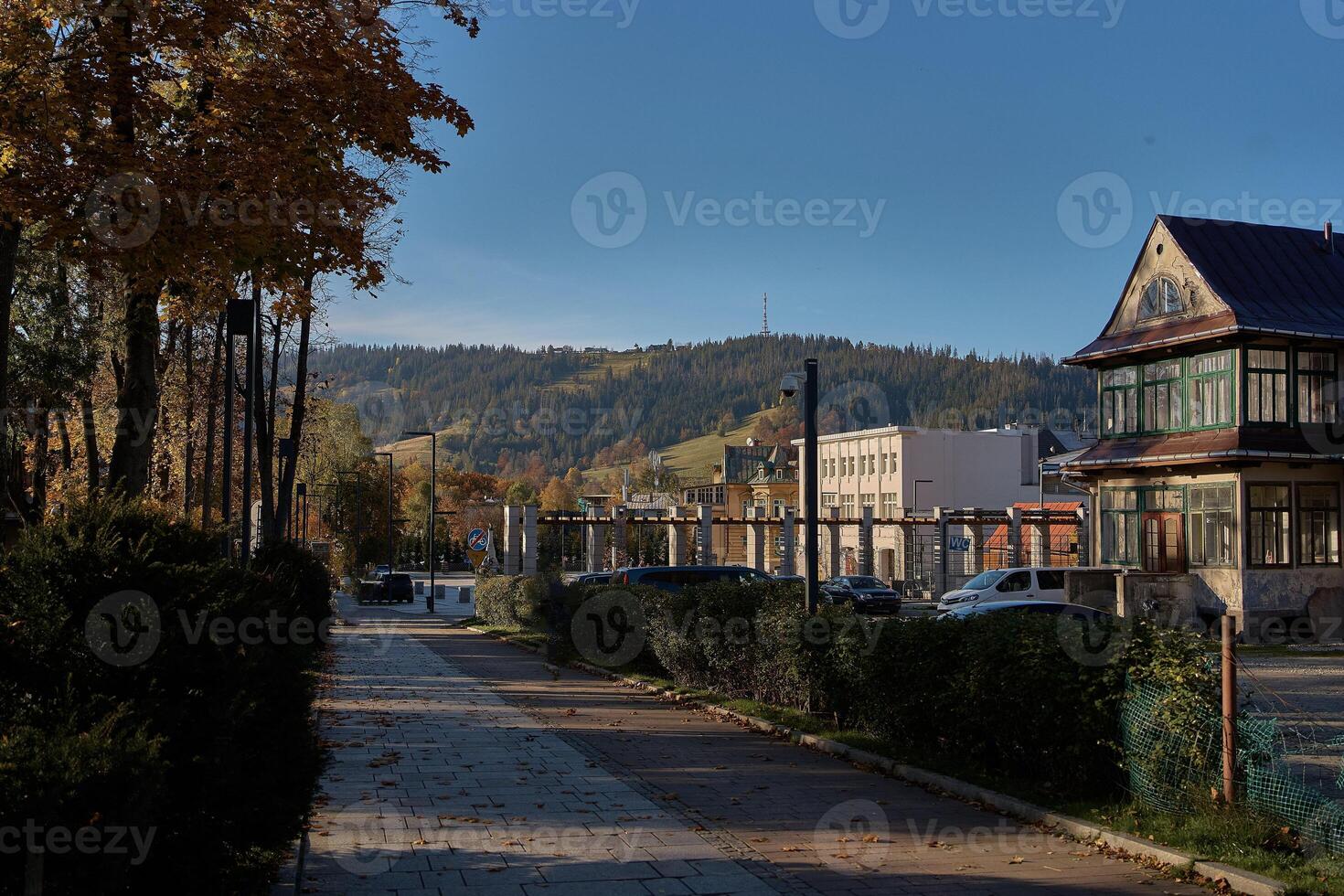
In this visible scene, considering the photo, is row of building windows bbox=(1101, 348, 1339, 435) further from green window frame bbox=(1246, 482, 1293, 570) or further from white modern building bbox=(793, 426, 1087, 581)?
white modern building bbox=(793, 426, 1087, 581)

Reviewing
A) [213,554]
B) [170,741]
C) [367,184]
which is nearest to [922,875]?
[170,741]

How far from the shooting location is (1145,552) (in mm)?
35250

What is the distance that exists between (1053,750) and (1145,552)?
90.0 ft

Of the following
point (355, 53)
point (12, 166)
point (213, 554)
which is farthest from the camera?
point (355, 53)

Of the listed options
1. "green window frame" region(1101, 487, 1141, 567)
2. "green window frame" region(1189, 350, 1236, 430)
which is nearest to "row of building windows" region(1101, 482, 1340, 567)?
"green window frame" region(1101, 487, 1141, 567)

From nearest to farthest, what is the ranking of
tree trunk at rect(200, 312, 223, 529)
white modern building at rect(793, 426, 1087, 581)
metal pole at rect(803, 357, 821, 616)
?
metal pole at rect(803, 357, 821, 616) < tree trunk at rect(200, 312, 223, 529) < white modern building at rect(793, 426, 1087, 581)

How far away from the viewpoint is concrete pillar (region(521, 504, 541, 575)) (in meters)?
53.2

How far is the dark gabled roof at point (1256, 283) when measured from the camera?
32.2 metres

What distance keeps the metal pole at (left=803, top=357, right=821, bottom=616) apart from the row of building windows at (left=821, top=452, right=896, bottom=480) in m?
76.8

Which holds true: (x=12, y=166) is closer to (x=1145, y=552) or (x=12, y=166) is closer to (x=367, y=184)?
(x=367, y=184)

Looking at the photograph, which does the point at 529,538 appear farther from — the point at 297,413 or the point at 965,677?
the point at 965,677

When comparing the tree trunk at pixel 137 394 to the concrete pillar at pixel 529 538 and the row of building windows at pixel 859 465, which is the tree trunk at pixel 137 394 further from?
the row of building windows at pixel 859 465

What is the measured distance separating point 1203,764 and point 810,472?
7.77 meters

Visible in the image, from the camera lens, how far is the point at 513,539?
2158 inches
